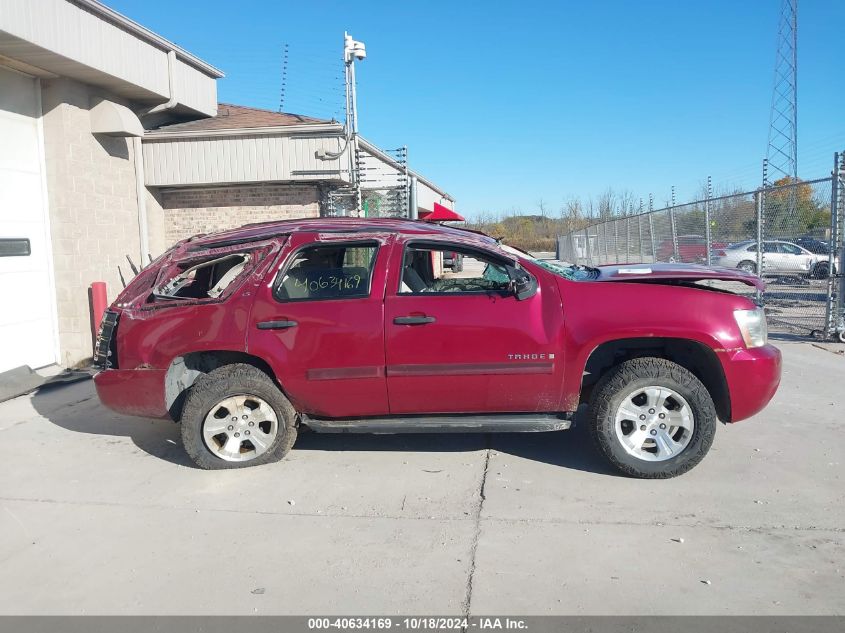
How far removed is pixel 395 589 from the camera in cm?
348

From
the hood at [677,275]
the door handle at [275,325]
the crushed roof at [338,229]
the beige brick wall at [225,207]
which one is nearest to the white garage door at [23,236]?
the beige brick wall at [225,207]

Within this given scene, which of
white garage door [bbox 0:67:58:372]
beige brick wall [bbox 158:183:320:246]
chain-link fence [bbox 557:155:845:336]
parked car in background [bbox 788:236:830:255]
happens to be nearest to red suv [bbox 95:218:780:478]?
chain-link fence [bbox 557:155:845:336]

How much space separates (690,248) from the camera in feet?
42.9

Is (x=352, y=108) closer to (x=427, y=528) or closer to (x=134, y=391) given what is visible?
(x=134, y=391)

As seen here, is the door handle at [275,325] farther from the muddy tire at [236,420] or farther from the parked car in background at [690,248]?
the parked car in background at [690,248]

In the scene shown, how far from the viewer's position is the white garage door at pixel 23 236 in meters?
8.43

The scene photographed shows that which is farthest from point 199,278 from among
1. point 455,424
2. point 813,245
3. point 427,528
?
point 813,245

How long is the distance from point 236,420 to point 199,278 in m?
1.52

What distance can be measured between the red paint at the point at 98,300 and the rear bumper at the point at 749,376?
7927 mm

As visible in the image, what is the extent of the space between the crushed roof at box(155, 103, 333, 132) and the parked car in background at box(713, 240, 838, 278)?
7824 millimetres

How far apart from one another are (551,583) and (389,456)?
2133 mm

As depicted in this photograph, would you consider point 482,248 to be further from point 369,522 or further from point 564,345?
point 369,522

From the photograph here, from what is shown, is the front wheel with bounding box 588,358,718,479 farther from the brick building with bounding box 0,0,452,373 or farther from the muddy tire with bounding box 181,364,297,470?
the brick building with bounding box 0,0,452,373
